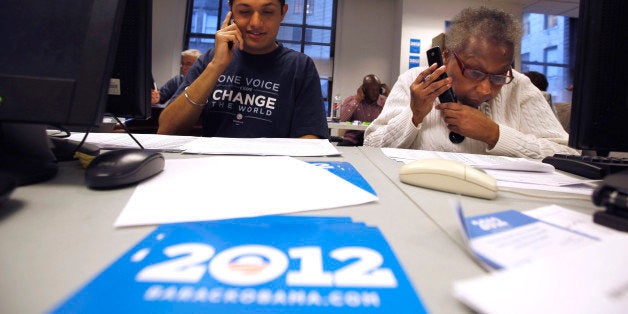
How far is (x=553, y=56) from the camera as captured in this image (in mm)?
4945

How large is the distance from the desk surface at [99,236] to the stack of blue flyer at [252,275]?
0.6 inches

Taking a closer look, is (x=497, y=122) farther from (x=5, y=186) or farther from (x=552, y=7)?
(x=552, y=7)

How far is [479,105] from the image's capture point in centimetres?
114

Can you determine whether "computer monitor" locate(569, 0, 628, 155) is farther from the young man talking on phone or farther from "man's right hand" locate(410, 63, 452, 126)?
the young man talking on phone

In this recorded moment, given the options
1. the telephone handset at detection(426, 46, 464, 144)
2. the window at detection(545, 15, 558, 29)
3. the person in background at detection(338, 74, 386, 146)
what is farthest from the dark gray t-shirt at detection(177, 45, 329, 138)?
the window at detection(545, 15, 558, 29)

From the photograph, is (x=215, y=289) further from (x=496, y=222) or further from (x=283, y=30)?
(x=283, y=30)

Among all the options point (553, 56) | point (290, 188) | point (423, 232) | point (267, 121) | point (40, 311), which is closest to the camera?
point (40, 311)

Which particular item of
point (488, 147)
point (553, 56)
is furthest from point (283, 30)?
point (488, 147)

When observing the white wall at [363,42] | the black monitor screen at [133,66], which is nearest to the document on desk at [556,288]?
the black monitor screen at [133,66]

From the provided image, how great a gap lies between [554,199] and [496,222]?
20cm

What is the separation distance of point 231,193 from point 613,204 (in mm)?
424

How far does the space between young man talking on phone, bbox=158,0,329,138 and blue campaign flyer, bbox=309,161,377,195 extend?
585 mm

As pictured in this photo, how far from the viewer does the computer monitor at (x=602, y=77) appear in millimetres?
488

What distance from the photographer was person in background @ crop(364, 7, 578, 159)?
38.4 inches
